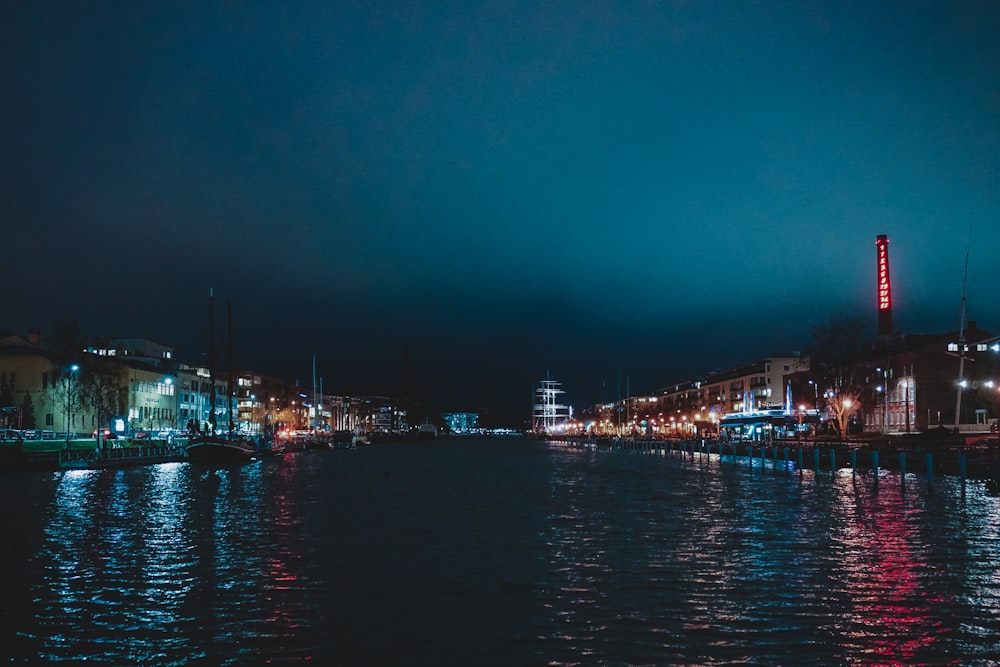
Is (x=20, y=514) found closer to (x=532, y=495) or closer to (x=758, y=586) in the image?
(x=532, y=495)

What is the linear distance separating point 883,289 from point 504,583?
95.7 m

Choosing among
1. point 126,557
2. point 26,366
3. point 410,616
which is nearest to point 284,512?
point 126,557

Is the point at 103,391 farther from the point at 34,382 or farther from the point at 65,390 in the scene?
the point at 34,382

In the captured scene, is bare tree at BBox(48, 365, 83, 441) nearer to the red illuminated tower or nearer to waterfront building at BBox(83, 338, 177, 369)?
waterfront building at BBox(83, 338, 177, 369)

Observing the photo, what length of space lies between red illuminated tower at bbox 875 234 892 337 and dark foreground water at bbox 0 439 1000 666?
2621 inches

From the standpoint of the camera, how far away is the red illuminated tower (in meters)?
102

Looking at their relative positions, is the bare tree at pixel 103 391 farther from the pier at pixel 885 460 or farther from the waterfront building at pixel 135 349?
the pier at pixel 885 460

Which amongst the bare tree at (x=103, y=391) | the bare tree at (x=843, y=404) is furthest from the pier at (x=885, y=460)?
the bare tree at (x=103, y=391)

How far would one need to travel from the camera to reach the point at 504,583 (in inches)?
747

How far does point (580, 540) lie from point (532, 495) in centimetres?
1889

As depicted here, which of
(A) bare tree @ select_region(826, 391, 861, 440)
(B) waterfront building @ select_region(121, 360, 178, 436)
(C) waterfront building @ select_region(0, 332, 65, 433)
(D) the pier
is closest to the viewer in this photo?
(D) the pier

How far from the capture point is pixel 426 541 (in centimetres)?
2598

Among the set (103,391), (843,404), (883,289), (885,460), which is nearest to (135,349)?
(103,391)

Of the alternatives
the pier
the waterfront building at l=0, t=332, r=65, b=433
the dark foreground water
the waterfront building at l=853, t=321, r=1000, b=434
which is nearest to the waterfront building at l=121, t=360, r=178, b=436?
the waterfront building at l=0, t=332, r=65, b=433
